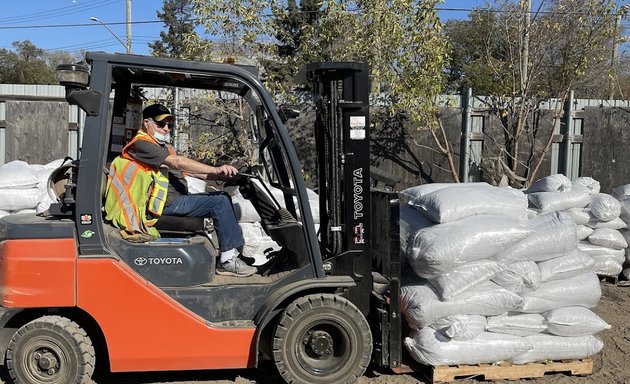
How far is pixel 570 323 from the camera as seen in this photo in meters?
4.63

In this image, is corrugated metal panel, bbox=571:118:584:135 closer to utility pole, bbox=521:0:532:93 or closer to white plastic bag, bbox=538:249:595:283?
utility pole, bbox=521:0:532:93

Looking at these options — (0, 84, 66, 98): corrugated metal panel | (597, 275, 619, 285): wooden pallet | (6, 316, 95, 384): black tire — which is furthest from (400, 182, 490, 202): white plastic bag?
(0, 84, 66, 98): corrugated metal panel

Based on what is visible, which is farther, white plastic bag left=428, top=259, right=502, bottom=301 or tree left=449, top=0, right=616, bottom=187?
tree left=449, top=0, right=616, bottom=187

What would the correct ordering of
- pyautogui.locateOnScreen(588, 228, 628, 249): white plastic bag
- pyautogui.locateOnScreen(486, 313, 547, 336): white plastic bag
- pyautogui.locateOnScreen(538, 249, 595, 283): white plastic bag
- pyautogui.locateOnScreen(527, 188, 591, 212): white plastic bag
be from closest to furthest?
pyautogui.locateOnScreen(486, 313, 547, 336): white plastic bag → pyautogui.locateOnScreen(538, 249, 595, 283): white plastic bag → pyautogui.locateOnScreen(527, 188, 591, 212): white plastic bag → pyautogui.locateOnScreen(588, 228, 628, 249): white plastic bag

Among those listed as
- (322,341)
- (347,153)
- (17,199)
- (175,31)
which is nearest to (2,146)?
(17,199)

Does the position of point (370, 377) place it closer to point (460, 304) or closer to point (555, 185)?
point (460, 304)

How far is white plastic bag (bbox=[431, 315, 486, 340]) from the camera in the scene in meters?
4.34

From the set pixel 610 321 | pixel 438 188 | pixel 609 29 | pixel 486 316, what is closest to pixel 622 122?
pixel 609 29

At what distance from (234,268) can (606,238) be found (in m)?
5.09

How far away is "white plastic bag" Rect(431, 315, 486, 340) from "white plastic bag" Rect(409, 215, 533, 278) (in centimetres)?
35

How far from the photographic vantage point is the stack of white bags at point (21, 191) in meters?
7.28

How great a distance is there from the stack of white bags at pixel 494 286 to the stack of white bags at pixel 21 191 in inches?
189

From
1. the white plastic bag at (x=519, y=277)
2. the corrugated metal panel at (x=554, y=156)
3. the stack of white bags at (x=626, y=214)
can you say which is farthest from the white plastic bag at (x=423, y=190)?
the corrugated metal panel at (x=554, y=156)

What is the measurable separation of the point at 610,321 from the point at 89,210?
514cm
